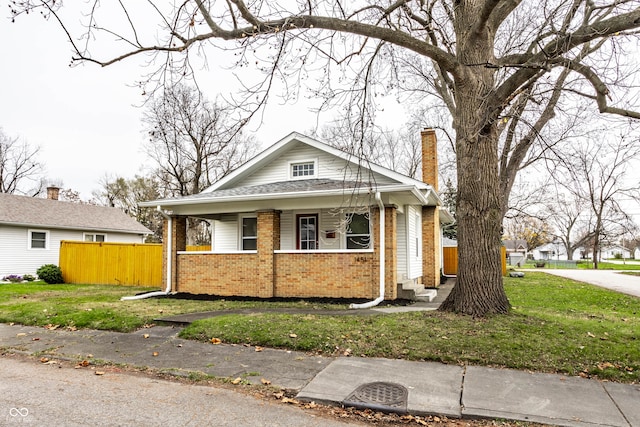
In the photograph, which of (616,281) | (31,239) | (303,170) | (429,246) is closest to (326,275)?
(303,170)

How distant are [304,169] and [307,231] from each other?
2.38m

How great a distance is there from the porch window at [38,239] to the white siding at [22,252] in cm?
15

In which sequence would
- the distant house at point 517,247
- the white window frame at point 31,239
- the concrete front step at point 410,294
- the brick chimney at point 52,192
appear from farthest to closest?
the distant house at point 517,247 < the brick chimney at point 52,192 < the white window frame at point 31,239 < the concrete front step at point 410,294

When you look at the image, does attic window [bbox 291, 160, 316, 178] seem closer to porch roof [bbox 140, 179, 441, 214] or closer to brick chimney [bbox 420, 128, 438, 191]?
porch roof [bbox 140, 179, 441, 214]

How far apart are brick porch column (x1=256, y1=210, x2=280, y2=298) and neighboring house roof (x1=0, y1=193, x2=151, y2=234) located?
50.5ft

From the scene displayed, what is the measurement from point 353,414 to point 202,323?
4.49 metres

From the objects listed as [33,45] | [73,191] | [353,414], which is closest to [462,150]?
[353,414]

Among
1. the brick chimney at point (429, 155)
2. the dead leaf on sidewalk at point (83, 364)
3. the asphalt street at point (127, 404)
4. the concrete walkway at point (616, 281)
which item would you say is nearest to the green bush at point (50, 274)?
the dead leaf on sidewalk at point (83, 364)

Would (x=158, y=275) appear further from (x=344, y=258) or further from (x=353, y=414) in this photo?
(x=353, y=414)

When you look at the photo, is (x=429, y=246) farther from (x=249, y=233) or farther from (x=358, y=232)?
(x=249, y=233)

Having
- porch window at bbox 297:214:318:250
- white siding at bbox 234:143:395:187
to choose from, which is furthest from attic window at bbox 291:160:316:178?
porch window at bbox 297:214:318:250

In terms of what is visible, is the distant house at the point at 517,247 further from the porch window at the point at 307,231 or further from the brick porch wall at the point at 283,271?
the brick porch wall at the point at 283,271

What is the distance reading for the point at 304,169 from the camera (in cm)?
1480

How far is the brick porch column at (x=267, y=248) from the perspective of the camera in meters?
11.8
